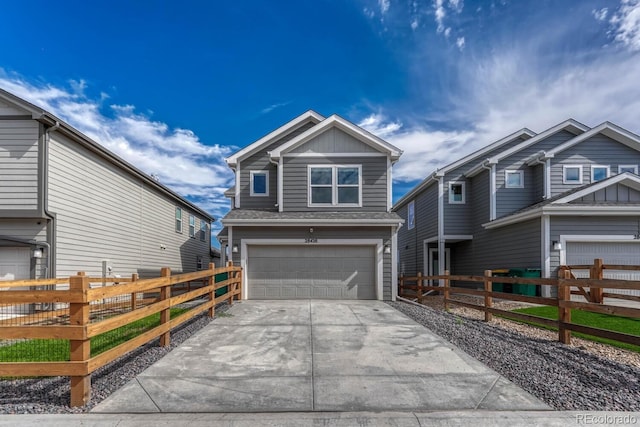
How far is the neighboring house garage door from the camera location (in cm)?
1159

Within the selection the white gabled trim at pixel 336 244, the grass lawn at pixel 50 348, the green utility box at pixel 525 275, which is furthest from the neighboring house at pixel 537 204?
the grass lawn at pixel 50 348

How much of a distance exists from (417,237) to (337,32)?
40.4 feet

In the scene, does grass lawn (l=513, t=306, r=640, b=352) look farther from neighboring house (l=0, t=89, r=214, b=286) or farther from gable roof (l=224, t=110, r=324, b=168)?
neighboring house (l=0, t=89, r=214, b=286)

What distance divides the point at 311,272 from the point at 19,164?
896 cm

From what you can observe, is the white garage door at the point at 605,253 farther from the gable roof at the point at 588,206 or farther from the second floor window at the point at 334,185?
the second floor window at the point at 334,185

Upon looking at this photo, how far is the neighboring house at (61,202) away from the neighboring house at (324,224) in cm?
442

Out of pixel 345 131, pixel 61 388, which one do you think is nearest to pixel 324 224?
pixel 345 131

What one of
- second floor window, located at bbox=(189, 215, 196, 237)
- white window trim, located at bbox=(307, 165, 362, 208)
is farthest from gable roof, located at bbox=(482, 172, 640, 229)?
second floor window, located at bbox=(189, 215, 196, 237)

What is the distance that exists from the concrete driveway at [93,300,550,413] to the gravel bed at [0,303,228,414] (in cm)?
17

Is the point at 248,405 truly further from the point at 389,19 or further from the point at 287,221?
the point at 389,19

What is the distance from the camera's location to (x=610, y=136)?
14.2 m

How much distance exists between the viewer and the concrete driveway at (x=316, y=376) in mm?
3523

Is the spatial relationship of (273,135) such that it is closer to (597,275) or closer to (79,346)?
(79,346)

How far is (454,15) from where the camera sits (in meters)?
11.6
